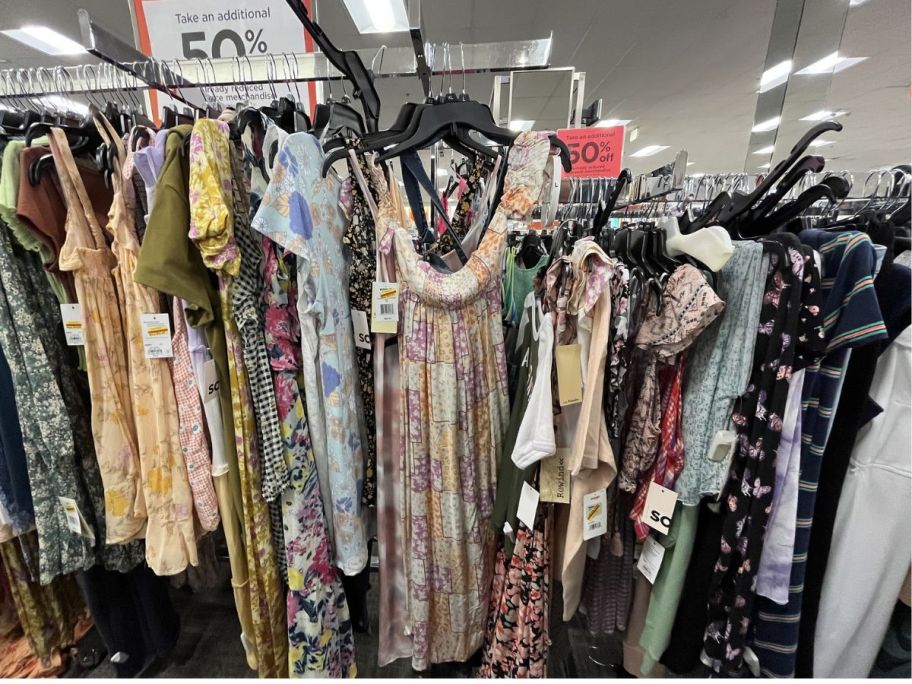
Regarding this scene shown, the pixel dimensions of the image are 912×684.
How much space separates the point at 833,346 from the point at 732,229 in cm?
35

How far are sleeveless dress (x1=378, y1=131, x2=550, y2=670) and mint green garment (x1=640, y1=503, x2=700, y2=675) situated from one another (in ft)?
1.20

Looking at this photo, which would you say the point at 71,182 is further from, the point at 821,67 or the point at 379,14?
Answer: the point at 821,67

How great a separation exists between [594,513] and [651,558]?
0.18 meters

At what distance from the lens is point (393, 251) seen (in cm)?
75

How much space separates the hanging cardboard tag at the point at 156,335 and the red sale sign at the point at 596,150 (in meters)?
1.43

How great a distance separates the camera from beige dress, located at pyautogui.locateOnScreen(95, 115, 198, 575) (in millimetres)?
721

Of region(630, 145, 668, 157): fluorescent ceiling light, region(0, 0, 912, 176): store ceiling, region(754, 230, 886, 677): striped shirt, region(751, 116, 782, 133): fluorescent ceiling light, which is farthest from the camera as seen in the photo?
region(630, 145, 668, 157): fluorescent ceiling light

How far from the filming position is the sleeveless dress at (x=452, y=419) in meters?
0.72

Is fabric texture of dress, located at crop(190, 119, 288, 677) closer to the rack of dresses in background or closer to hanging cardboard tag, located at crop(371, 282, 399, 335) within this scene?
the rack of dresses in background

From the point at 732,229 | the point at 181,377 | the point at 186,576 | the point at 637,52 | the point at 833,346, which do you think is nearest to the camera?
the point at 833,346

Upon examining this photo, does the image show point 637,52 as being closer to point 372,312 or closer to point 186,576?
point 372,312

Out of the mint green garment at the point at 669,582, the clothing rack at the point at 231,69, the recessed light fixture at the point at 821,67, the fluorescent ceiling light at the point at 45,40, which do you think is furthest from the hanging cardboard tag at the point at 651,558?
the fluorescent ceiling light at the point at 45,40

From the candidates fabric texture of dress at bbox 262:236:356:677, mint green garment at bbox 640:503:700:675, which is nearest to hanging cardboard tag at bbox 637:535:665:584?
mint green garment at bbox 640:503:700:675

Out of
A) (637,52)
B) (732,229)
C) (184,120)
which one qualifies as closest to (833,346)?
(732,229)
